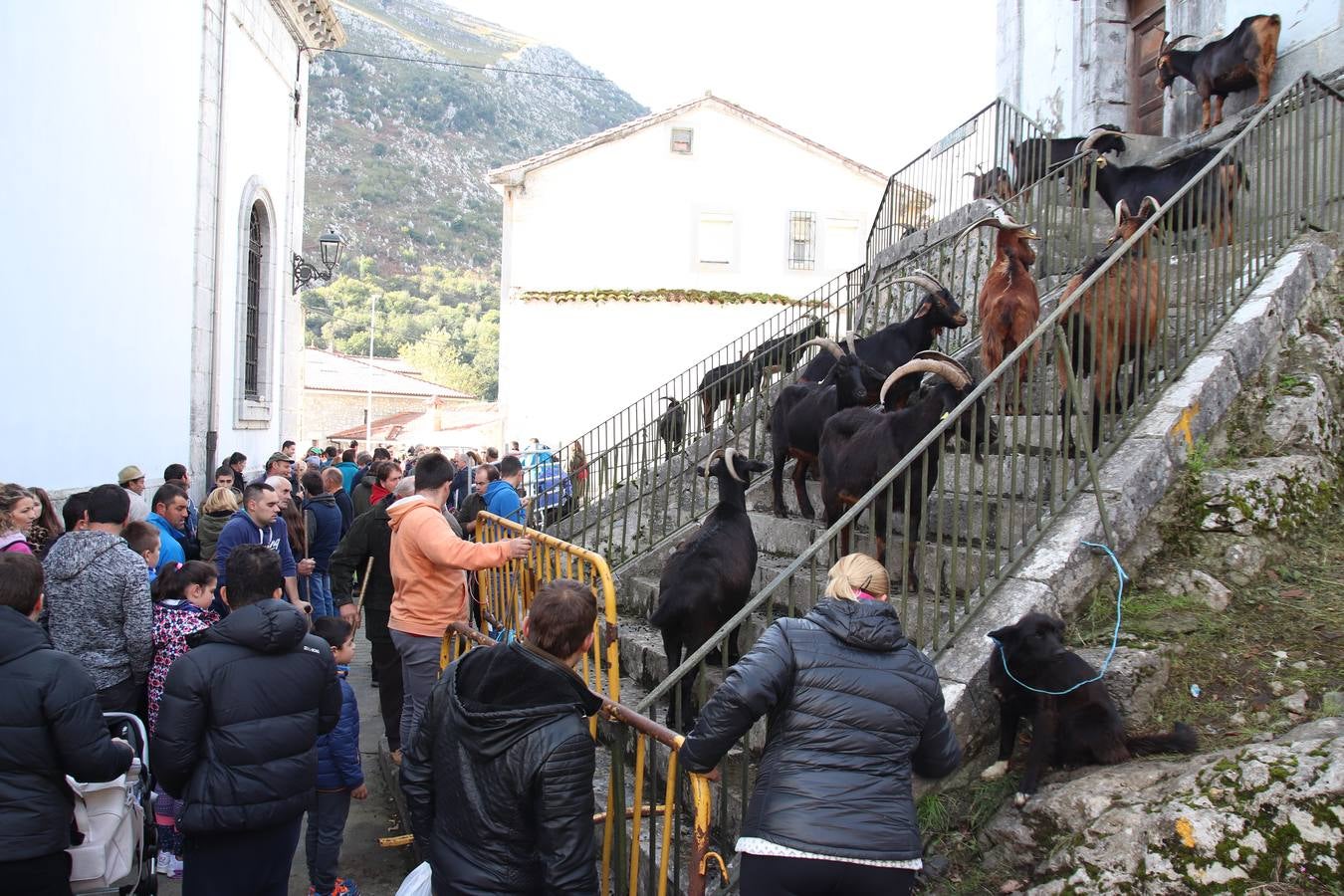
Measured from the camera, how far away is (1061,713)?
4.17 m

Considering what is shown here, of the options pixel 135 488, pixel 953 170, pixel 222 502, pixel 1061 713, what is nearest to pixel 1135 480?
pixel 1061 713

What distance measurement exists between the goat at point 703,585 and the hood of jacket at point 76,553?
9.48 ft

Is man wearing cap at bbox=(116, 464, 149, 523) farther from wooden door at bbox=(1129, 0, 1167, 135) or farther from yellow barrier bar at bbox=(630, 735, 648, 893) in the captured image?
wooden door at bbox=(1129, 0, 1167, 135)

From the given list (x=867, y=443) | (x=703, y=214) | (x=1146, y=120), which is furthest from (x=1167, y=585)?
(x=703, y=214)

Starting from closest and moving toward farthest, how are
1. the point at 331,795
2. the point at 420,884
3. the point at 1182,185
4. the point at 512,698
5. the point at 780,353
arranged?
the point at 512,698
the point at 420,884
the point at 331,795
the point at 1182,185
the point at 780,353

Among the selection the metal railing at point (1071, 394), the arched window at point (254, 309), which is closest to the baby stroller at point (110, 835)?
the metal railing at point (1071, 394)

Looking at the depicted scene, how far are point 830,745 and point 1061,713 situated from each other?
164cm

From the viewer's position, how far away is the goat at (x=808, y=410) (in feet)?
24.8

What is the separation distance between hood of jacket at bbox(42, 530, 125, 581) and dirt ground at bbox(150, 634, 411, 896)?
1808mm

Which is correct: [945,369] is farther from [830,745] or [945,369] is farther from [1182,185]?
[1182,185]

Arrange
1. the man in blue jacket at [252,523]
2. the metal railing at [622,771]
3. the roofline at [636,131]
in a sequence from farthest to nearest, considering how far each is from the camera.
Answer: the roofline at [636,131] → the man in blue jacket at [252,523] → the metal railing at [622,771]

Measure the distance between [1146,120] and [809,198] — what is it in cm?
1626

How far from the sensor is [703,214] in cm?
2838

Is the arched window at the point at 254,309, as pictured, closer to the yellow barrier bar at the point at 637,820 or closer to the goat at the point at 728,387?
the goat at the point at 728,387
